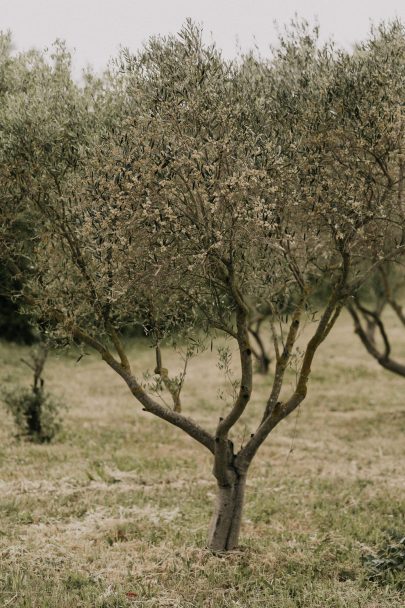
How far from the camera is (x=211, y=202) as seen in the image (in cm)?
1070

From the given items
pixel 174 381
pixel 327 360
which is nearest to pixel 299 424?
pixel 327 360

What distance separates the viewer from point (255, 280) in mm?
12445

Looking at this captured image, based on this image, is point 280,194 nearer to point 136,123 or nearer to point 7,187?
point 136,123

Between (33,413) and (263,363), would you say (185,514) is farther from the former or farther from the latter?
(263,363)

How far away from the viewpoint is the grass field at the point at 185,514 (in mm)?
11039

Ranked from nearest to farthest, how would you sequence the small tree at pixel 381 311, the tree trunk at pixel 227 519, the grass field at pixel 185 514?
the grass field at pixel 185 514, the tree trunk at pixel 227 519, the small tree at pixel 381 311

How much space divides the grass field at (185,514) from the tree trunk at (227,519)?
0.27 meters

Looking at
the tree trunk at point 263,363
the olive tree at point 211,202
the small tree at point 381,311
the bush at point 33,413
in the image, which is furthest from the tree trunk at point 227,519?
the tree trunk at point 263,363

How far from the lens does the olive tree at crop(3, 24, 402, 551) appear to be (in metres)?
10.6

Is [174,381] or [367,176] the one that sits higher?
[367,176]

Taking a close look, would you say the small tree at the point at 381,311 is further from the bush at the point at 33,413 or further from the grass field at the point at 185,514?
the bush at the point at 33,413

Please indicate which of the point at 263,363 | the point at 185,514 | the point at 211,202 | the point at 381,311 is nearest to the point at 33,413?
the point at 185,514

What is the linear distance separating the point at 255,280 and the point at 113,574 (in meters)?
5.44

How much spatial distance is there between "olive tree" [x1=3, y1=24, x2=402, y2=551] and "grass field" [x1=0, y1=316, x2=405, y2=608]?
147cm
